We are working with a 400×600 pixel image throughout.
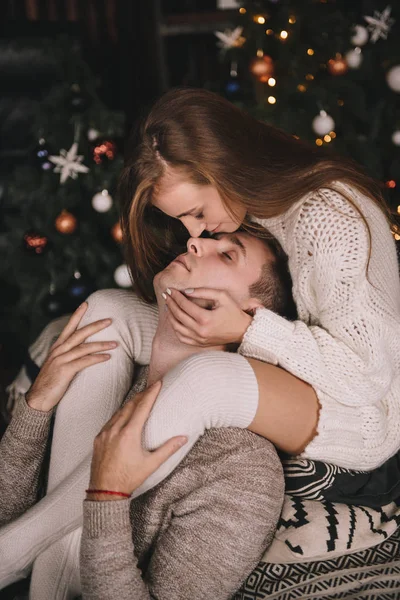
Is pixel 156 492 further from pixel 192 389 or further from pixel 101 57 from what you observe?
pixel 101 57

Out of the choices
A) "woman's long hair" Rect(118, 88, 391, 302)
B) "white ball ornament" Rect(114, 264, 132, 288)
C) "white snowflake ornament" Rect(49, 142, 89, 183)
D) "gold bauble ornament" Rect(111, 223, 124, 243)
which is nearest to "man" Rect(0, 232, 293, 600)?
"woman's long hair" Rect(118, 88, 391, 302)

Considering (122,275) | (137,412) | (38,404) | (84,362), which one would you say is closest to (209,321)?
(137,412)

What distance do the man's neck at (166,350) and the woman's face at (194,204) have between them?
0.74 ft

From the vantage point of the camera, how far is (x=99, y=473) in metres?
1.16

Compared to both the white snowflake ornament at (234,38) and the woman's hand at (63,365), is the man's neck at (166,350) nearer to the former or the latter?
the woman's hand at (63,365)

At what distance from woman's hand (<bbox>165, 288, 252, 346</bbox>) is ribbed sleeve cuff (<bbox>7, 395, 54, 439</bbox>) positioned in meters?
0.40

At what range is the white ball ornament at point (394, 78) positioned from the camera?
2000 mm

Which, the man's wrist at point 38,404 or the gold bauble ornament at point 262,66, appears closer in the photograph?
the man's wrist at point 38,404

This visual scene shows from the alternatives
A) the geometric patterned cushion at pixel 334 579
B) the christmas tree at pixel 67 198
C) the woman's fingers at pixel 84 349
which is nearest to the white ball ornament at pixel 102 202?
the christmas tree at pixel 67 198

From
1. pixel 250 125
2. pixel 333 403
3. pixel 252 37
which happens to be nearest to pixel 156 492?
pixel 333 403

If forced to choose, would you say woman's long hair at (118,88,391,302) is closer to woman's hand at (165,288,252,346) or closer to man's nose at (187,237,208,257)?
man's nose at (187,237,208,257)

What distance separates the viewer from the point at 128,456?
114 centimetres

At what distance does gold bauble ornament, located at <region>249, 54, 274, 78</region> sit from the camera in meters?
2.17

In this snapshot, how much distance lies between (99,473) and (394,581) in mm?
620
